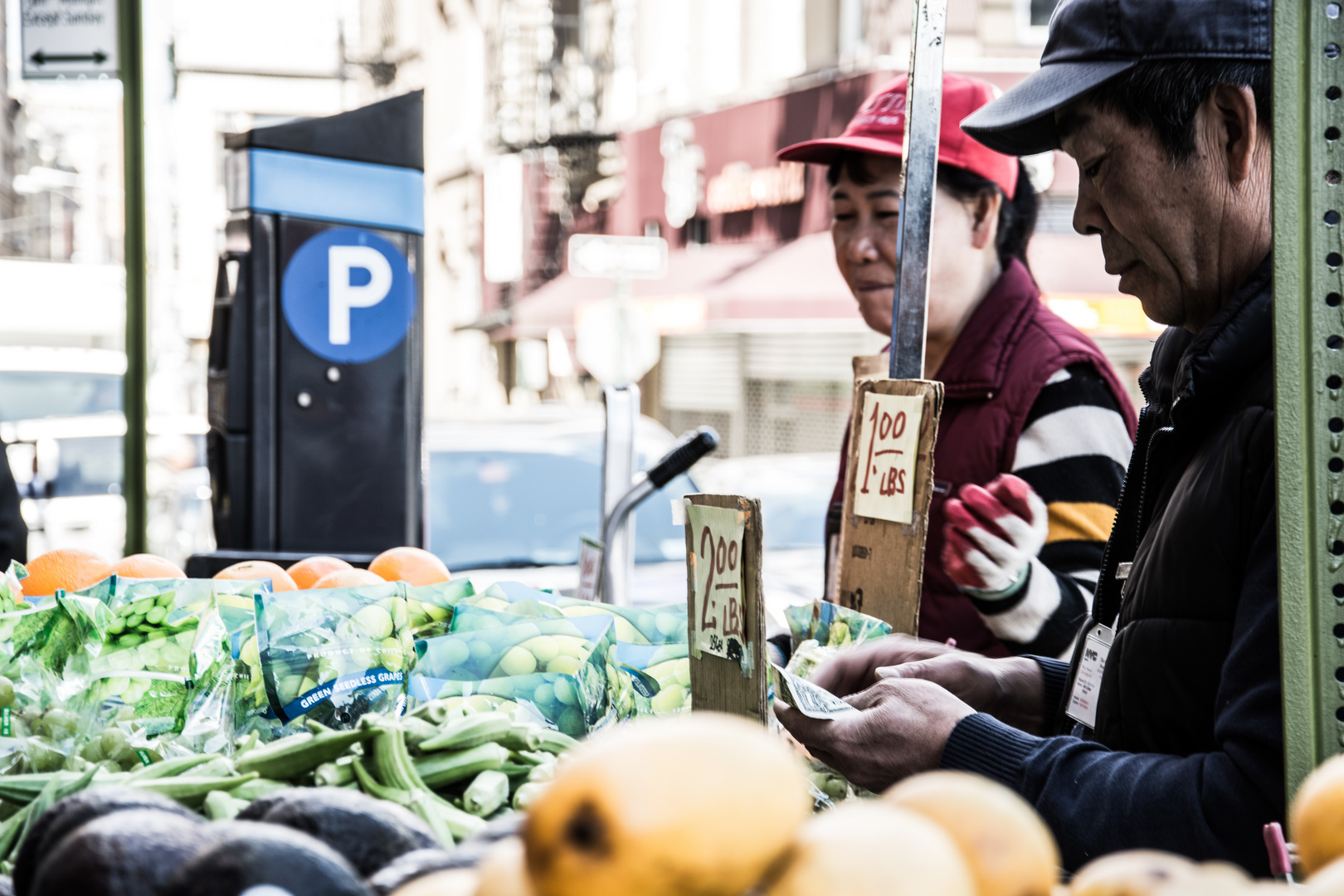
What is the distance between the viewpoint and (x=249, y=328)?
3682 mm

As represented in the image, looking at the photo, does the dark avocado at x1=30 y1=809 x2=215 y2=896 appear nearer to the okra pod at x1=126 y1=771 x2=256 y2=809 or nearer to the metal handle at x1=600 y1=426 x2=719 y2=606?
the okra pod at x1=126 y1=771 x2=256 y2=809

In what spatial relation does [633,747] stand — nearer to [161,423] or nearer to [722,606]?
[722,606]

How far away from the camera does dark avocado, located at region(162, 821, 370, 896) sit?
2.93 ft

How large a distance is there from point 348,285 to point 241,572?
164 centimetres

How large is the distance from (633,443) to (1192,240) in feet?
6.47

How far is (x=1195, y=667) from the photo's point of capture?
1440 millimetres

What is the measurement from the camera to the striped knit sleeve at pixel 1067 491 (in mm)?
2086

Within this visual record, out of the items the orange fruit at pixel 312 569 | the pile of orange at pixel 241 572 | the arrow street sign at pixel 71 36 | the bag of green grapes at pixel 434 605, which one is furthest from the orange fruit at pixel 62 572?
the arrow street sign at pixel 71 36

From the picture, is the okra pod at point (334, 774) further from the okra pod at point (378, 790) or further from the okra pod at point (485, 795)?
the okra pod at point (485, 795)

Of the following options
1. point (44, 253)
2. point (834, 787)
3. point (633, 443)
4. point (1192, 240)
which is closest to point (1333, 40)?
point (1192, 240)

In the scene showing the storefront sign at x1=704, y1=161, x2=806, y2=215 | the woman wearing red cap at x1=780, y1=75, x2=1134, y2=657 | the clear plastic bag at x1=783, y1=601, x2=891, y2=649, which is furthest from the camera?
the storefront sign at x1=704, y1=161, x2=806, y2=215

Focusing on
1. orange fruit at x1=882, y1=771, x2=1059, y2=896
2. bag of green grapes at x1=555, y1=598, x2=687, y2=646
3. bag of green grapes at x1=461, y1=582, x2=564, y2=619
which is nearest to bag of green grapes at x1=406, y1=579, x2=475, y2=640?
bag of green grapes at x1=461, y1=582, x2=564, y2=619

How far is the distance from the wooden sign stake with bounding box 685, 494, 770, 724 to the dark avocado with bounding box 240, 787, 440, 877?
0.47 meters

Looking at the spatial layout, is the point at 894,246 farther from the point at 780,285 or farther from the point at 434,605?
the point at 780,285
